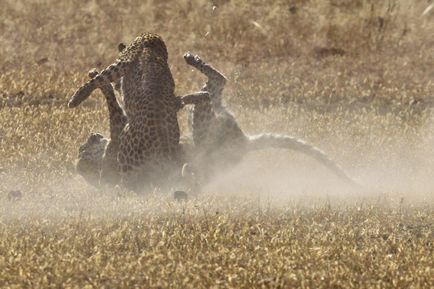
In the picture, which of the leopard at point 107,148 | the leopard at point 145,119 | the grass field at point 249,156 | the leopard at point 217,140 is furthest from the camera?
the leopard at point 217,140

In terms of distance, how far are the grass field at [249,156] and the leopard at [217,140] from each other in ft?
0.78

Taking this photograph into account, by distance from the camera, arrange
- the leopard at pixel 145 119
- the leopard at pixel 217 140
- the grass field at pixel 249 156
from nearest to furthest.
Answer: the grass field at pixel 249 156, the leopard at pixel 145 119, the leopard at pixel 217 140

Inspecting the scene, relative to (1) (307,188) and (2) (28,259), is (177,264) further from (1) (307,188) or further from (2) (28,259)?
(1) (307,188)

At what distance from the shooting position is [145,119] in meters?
11.1

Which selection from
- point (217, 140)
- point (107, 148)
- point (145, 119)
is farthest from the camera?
point (217, 140)

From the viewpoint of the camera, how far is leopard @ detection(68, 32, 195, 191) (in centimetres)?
1110

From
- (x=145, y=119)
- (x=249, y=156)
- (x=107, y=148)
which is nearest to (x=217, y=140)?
(x=145, y=119)

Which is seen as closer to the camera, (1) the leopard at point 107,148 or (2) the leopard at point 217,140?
(1) the leopard at point 107,148

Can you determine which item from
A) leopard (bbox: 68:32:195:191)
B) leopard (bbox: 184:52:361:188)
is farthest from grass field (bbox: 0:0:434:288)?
leopard (bbox: 68:32:195:191)

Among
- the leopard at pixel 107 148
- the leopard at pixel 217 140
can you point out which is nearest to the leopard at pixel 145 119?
the leopard at pixel 107 148

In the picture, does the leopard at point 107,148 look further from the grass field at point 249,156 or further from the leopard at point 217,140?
the grass field at point 249,156

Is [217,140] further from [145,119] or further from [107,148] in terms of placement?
[107,148]

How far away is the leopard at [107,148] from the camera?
1130 centimetres

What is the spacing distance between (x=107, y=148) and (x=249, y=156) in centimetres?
256
